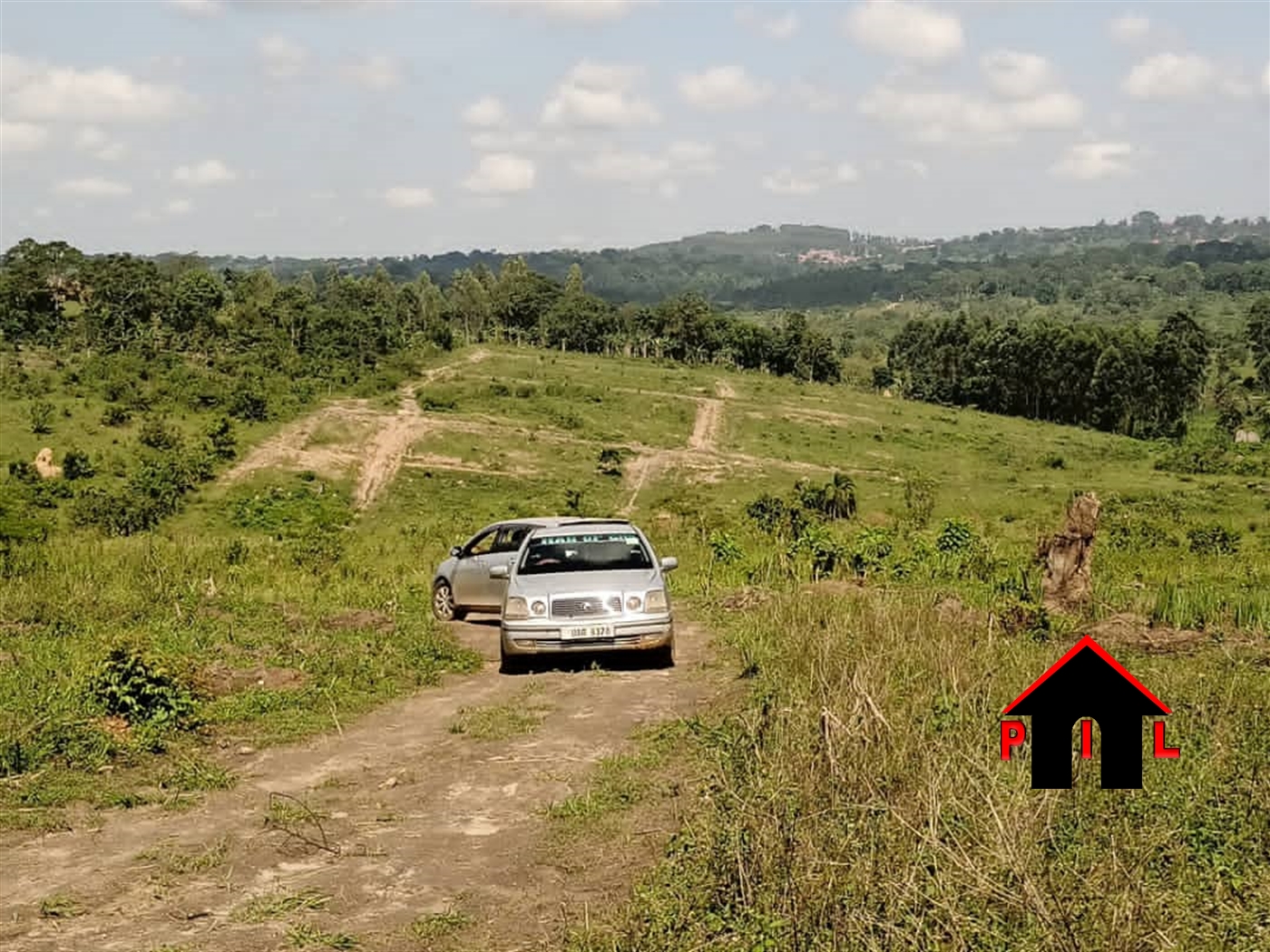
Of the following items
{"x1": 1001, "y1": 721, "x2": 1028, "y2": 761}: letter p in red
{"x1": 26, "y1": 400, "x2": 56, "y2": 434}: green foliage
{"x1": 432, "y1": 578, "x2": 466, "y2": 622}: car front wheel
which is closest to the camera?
{"x1": 1001, "y1": 721, "x2": 1028, "y2": 761}: letter p in red

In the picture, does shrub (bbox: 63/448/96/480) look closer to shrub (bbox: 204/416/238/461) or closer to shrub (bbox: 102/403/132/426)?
shrub (bbox: 204/416/238/461)

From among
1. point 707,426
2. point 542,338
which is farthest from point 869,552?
point 542,338

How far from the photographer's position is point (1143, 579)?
66.0 ft

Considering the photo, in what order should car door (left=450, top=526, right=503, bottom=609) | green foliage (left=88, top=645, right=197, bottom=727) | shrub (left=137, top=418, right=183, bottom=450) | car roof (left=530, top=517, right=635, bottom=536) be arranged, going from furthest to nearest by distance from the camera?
1. shrub (left=137, top=418, right=183, bottom=450)
2. car door (left=450, top=526, right=503, bottom=609)
3. car roof (left=530, top=517, right=635, bottom=536)
4. green foliage (left=88, top=645, right=197, bottom=727)

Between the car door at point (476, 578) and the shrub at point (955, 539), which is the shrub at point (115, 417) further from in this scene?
the shrub at point (955, 539)

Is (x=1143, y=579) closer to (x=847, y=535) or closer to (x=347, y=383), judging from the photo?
(x=847, y=535)

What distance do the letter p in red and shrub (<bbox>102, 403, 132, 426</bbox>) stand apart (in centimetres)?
5941

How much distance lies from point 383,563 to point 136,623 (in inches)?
337

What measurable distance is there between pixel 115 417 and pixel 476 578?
4924cm

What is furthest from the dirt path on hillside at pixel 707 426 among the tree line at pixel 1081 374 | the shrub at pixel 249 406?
the tree line at pixel 1081 374

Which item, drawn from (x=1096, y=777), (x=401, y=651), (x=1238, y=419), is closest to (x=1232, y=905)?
(x=1096, y=777)

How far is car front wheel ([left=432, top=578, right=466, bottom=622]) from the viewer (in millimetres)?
17750

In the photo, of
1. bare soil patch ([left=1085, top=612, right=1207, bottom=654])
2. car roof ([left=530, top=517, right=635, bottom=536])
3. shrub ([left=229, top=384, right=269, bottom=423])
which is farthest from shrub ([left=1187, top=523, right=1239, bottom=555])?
shrub ([left=229, top=384, right=269, bottom=423])

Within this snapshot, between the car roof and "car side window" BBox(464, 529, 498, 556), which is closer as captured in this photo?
the car roof
